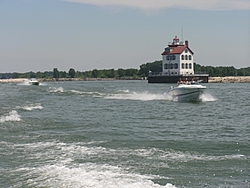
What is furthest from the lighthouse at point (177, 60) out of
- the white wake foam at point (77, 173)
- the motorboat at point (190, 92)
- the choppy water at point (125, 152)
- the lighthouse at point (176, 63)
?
the white wake foam at point (77, 173)

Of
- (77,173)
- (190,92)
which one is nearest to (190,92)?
(190,92)

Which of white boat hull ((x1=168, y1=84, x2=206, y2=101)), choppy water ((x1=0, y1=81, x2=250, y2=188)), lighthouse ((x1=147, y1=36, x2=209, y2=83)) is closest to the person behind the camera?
choppy water ((x1=0, y1=81, x2=250, y2=188))

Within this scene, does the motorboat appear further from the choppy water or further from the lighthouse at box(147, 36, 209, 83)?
the lighthouse at box(147, 36, 209, 83)

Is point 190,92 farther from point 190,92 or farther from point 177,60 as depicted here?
point 177,60

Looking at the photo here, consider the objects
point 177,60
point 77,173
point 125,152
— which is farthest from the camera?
point 177,60

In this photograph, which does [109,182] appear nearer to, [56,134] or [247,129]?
[56,134]

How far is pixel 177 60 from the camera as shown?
9938cm

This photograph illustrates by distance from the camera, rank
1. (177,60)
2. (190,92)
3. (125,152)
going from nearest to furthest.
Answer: (125,152) < (190,92) < (177,60)

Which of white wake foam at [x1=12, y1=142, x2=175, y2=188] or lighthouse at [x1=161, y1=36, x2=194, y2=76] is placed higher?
lighthouse at [x1=161, y1=36, x2=194, y2=76]

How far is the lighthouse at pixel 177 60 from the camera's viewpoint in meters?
99.2

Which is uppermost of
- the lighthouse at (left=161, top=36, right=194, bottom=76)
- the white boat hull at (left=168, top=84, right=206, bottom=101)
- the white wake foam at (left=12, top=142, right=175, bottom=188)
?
the lighthouse at (left=161, top=36, right=194, bottom=76)

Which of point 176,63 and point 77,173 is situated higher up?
point 176,63

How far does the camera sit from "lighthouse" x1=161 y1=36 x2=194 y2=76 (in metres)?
99.2

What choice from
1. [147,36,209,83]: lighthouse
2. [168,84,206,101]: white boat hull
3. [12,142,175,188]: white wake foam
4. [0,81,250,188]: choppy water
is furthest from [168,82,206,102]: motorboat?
[147,36,209,83]: lighthouse
